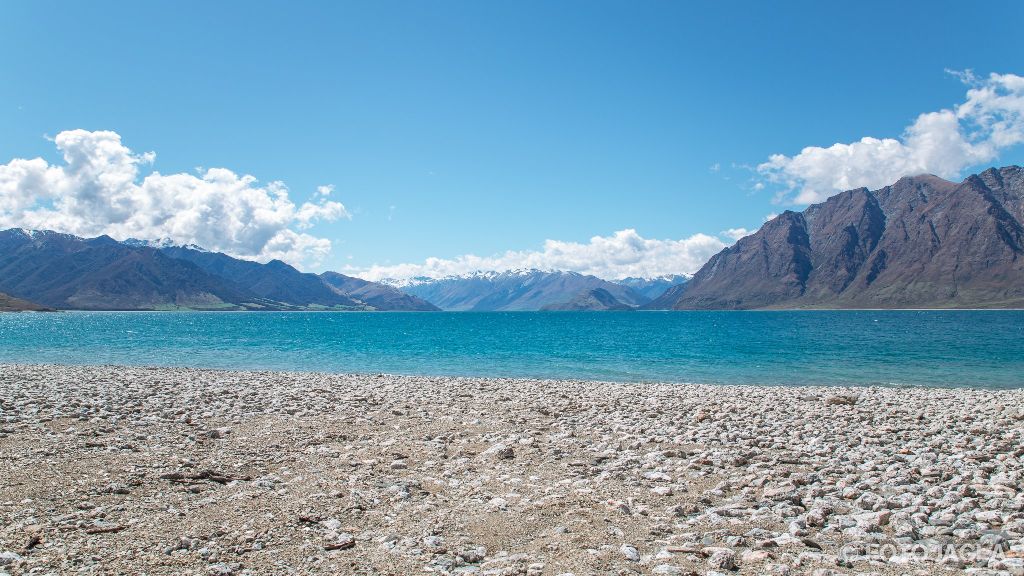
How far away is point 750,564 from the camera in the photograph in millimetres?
7680

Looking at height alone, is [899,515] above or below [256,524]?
above

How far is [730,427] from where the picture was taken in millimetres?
18141

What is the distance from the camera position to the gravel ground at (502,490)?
314 inches

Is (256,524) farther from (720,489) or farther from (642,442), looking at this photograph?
(642,442)

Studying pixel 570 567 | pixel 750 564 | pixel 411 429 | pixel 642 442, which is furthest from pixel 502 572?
pixel 411 429

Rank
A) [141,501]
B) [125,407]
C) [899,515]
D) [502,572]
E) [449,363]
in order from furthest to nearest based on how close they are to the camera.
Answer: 1. [449,363]
2. [125,407]
3. [141,501]
4. [899,515]
5. [502,572]

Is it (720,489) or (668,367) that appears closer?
(720,489)

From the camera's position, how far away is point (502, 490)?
11672 millimetres

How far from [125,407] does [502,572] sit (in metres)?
18.9

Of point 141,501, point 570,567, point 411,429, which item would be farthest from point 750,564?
point 411,429

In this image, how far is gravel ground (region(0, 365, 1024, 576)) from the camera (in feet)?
26.1

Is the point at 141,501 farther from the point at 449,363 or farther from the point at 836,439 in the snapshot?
the point at 449,363

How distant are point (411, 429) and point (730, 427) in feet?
33.4

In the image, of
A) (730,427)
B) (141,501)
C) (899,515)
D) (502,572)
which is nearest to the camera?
(502,572)
